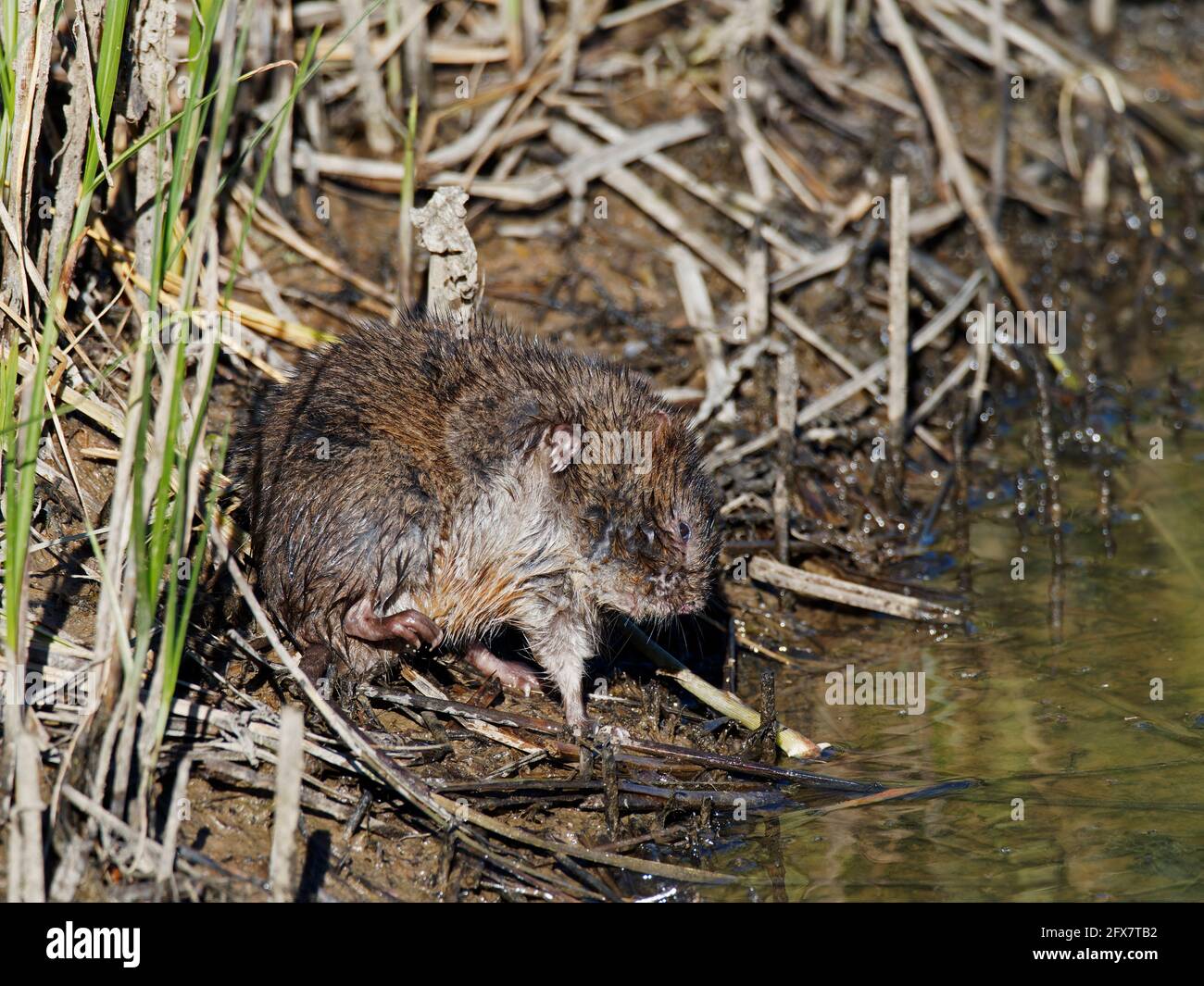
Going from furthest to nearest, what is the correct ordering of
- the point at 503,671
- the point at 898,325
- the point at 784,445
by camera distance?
the point at 898,325, the point at 784,445, the point at 503,671

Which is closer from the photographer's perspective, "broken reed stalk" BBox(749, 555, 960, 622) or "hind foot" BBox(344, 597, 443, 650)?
"hind foot" BBox(344, 597, 443, 650)

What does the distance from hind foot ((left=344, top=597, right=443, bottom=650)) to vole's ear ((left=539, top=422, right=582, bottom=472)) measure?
657 millimetres

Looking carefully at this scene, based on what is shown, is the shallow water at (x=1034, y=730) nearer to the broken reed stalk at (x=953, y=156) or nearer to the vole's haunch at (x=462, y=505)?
the vole's haunch at (x=462, y=505)

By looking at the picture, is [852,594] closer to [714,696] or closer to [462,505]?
[714,696]

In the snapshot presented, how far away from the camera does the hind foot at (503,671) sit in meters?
5.12

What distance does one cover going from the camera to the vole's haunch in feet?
15.0

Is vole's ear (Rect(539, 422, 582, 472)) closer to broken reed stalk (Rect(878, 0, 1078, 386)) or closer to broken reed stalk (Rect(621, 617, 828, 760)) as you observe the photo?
broken reed stalk (Rect(621, 617, 828, 760))

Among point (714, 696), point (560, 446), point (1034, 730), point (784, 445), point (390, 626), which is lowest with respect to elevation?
point (1034, 730)

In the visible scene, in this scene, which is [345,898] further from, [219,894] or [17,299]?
[17,299]

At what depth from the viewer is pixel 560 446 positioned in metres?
4.71

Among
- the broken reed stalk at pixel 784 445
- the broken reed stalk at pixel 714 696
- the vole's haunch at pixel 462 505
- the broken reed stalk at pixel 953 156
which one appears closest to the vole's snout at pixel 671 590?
the vole's haunch at pixel 462 505

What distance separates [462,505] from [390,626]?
1.50 ft

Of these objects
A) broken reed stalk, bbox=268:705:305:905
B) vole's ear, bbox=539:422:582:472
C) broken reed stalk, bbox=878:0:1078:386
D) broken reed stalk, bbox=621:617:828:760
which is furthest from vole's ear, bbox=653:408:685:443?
broken reed stalk, bbox=878:0:1078:386

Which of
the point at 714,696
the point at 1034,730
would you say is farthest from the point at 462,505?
the point at 1034,730
